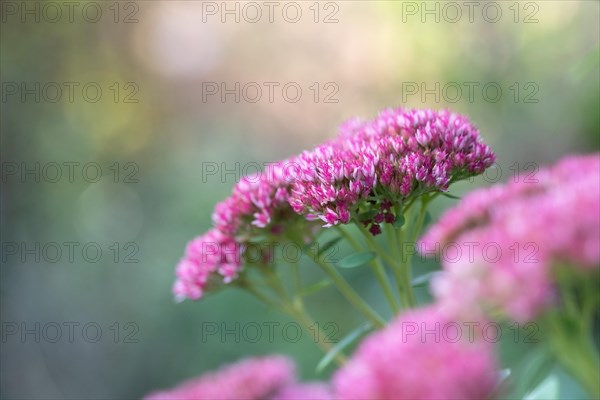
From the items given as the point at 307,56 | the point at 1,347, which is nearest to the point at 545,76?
the point at 307,56

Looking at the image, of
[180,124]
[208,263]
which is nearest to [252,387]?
[208,263]

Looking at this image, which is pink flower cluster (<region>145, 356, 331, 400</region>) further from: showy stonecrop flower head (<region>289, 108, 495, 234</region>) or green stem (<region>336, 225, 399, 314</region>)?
showy stonecrop flower head (<region>289, 108, 495, 234</region>)

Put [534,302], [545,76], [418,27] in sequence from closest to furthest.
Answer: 1. [534,302]
2. [545,76]
3. [418,27]

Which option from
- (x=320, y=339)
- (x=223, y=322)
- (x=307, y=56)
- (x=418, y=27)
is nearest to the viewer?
(x=320, y=339)

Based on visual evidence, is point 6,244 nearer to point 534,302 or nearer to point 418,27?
point 418,27

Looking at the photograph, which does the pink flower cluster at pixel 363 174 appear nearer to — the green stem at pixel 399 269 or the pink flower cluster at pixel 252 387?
the green stem at pixel 399 269

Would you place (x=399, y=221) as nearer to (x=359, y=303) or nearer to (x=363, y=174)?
(x=363, y=174)
